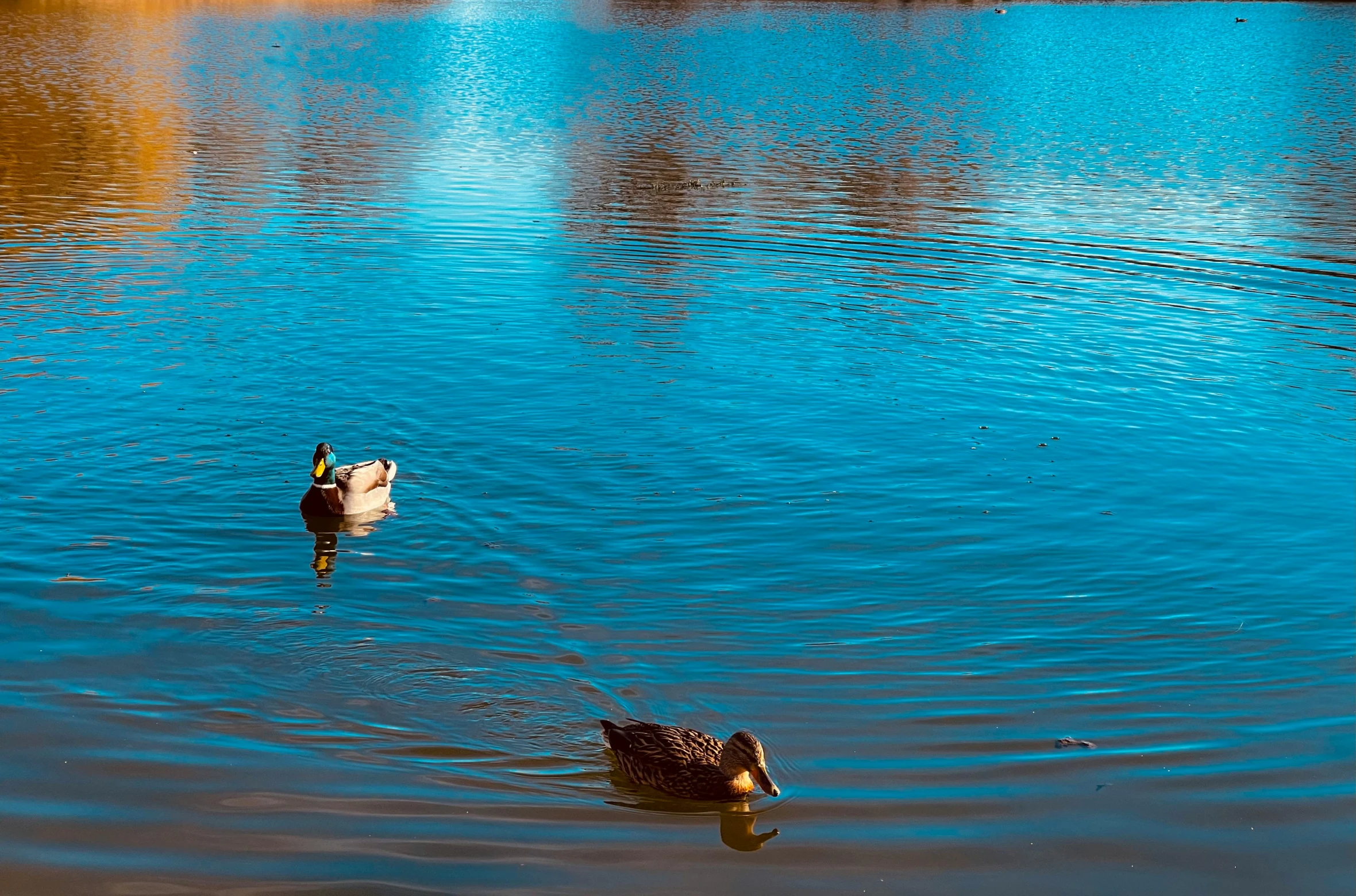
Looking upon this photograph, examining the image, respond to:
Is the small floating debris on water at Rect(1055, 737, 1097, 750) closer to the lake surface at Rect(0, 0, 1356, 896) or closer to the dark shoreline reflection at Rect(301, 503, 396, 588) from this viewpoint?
the lake surface at Rect(0, 0, 1356, 896)

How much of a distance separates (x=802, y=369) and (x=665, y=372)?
2.00 meters

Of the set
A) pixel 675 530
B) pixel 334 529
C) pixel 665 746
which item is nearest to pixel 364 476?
pixel 334 529

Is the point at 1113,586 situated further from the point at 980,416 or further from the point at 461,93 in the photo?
the point at 461,93

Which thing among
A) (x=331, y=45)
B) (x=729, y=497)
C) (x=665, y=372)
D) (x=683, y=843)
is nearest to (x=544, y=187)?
(x=665, y=372)

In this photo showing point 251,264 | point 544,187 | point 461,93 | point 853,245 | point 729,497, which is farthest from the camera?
point 461,93

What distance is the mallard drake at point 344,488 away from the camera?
43.1 feet

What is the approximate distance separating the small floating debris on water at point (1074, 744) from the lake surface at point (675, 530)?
137 millimetres

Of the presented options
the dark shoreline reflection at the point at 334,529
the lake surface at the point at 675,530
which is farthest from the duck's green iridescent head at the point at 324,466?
the lake surface at the point at 675,530

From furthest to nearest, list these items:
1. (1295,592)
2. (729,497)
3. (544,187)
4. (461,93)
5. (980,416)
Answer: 1. (461,93)
2. (544,187)
3. (980,416)
4. (729,497)
5. (1295,592)

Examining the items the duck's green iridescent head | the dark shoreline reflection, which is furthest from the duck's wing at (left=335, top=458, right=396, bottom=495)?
the dark shoreline reflection

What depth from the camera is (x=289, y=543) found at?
42.7 feet

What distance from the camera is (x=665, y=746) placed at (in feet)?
28.4

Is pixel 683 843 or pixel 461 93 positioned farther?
pixel 461 93

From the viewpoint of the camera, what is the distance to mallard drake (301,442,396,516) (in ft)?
43.1
